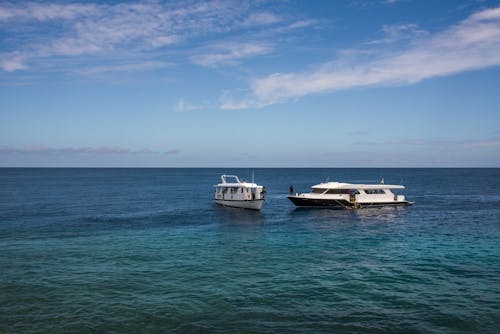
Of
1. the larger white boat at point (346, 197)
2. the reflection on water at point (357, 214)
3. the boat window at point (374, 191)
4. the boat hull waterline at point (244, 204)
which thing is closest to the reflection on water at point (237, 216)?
the boat hull waterline at point (244, 204)

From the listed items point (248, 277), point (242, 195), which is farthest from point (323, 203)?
point (248, 277)

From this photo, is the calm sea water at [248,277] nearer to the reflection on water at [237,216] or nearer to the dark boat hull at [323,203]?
the reflection on water at [237,216]

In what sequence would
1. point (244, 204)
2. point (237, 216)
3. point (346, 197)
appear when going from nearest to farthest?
point (237, 216) → point (244, 204) → point (346, 197)

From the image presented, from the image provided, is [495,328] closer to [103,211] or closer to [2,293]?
[2,293]

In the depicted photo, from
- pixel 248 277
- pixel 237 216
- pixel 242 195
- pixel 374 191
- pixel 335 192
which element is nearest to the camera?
pixel 248 277

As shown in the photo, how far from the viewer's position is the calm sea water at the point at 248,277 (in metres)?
20.2

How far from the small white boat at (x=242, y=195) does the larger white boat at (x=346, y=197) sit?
8066mm

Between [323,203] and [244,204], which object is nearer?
[244,204]

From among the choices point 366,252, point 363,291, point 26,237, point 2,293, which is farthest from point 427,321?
point 26,237

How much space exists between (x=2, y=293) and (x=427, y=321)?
25367 millimetres

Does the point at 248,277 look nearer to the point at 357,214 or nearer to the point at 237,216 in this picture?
the point at 237,216

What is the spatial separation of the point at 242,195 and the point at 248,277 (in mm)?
41241

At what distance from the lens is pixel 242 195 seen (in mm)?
68500

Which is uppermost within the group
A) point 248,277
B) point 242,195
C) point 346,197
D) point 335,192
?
point 335,192
